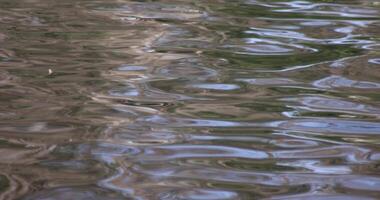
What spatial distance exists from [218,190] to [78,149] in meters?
0.58

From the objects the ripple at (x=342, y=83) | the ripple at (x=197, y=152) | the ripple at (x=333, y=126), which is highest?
the ripple at (x=197, y=152)

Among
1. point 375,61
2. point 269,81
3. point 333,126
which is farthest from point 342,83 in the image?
point 333,126

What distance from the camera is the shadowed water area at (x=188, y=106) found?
245 cm

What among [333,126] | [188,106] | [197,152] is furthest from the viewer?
[188,106]

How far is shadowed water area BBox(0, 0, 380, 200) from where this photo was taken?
245cm

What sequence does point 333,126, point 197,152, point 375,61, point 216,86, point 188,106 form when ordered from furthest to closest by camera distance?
1. point 375,61
2. point 216,86
3. point 188,106
4. point 333,126
5. point 197,152

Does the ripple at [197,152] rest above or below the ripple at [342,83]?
above

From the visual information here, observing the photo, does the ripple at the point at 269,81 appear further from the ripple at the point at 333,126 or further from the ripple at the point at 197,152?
the ripple at the point at 197,152

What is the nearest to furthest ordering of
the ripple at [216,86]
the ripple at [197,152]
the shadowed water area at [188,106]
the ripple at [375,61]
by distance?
the shadowed water area at [188,106] < the ripple at [197,152] < the ripple at [216,86] < the ripple at [375,61]

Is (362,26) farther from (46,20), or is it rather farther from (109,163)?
(109,163)

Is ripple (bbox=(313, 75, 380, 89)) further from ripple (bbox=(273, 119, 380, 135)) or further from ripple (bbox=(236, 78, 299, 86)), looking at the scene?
ripple (bbox=(273, 119, 380, 135))

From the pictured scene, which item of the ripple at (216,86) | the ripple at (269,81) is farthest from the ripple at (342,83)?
the ripple at (216,86)

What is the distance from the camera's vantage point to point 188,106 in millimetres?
3322

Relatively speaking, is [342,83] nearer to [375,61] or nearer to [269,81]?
[269,81]
